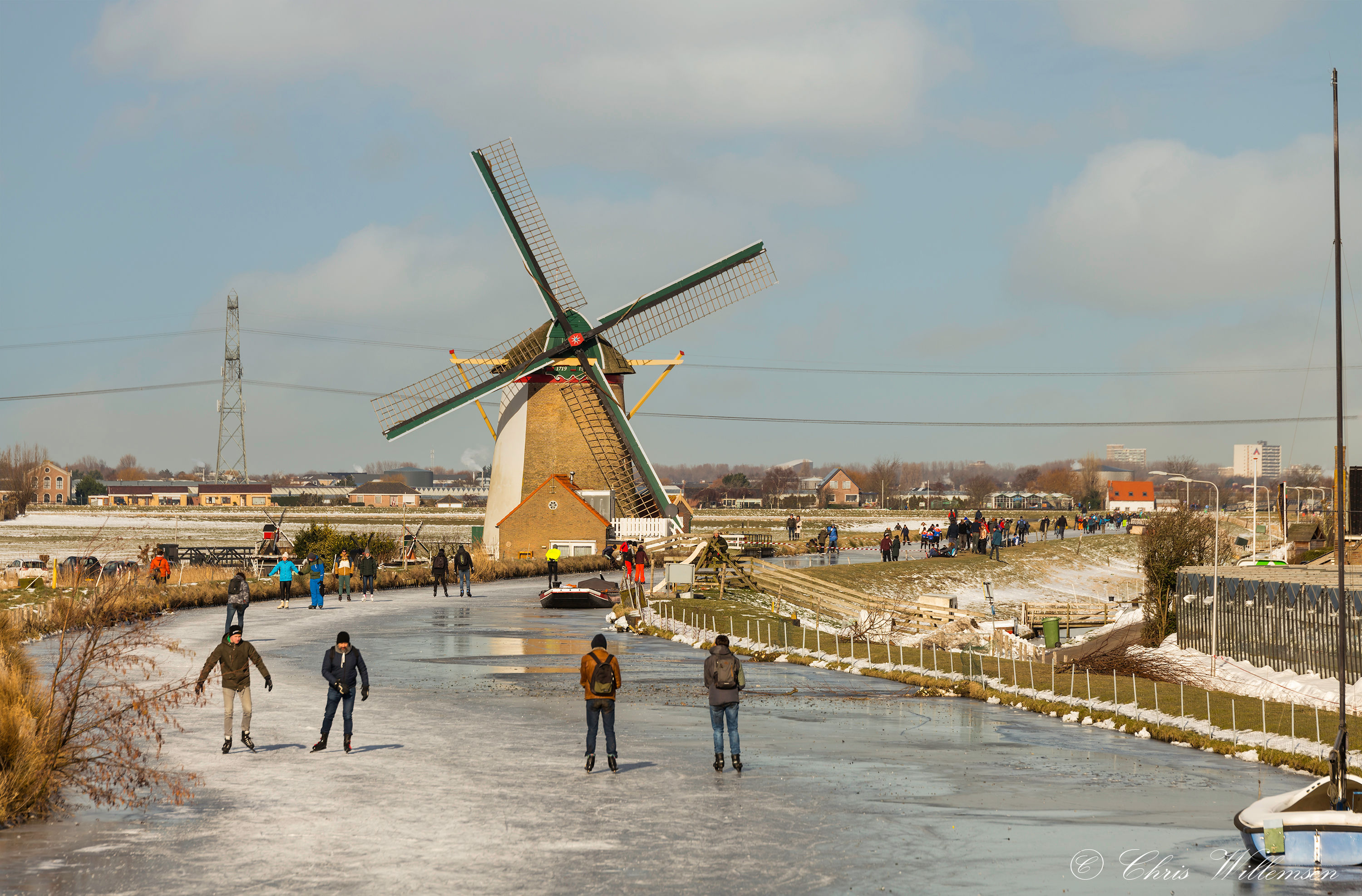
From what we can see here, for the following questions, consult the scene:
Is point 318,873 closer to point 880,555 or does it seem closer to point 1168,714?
point 1168,714

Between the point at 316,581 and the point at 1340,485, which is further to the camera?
the point at 316,581

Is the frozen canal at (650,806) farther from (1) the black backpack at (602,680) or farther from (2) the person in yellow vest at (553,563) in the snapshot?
(2) the person in yellow vest at (553,563)

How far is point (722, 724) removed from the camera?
16.5m

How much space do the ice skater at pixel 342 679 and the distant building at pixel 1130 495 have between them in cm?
16210

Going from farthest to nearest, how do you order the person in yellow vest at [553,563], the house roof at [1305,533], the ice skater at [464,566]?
1. the house roof at [1305,533]
2. the ice skater at [464,566]
3. the person in yellow vest at [553,563]

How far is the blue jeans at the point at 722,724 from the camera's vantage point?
1623 centimetres

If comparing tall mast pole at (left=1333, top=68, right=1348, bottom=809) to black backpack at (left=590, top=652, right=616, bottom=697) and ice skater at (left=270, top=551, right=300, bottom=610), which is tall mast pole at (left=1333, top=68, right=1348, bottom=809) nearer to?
black backpack at (left=590, top=652, right=616, bottom=697)

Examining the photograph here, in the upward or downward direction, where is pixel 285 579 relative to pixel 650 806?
upward

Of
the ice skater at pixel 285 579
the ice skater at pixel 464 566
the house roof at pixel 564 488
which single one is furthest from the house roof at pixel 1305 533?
the ice skater at pixel 285 579

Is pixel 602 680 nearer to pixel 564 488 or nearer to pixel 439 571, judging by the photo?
pixel 439 571

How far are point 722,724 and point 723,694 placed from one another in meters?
0.61

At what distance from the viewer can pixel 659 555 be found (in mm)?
55688

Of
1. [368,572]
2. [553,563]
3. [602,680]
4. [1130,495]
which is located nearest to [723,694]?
[602,680]

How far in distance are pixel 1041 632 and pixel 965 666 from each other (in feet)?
65.7
